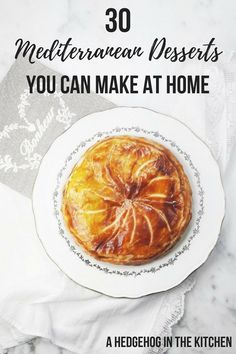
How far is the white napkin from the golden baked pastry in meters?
0.15

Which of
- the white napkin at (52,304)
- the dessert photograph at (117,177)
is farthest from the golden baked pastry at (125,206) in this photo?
the white napkin at (52,304)

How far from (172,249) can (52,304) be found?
0.37 m

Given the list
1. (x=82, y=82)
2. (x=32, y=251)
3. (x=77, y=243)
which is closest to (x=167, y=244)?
(x=77, y=243)

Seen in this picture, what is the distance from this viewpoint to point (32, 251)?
5.43 ft

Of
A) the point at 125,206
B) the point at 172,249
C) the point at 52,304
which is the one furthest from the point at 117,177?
the point at 52,304

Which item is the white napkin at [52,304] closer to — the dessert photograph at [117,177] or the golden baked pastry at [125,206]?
the dessert photograph at [117,177]

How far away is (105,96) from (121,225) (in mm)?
397

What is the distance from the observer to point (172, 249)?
5.24 ft

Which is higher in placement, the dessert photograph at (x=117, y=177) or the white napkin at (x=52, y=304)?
the dessert photograph at (x=117, y=177)

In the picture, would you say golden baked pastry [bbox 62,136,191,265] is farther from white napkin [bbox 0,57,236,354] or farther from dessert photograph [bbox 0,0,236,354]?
white napkin [bbox 0,57,236,354]

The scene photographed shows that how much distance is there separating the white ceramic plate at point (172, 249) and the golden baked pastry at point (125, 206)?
0.17 feet

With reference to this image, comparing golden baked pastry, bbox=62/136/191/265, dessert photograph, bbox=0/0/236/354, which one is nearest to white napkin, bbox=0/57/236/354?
dessert photograph, bbox=0/0/236/354

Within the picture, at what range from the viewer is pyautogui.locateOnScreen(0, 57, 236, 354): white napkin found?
5.36 ft

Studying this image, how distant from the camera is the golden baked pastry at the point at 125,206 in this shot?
154 cm
